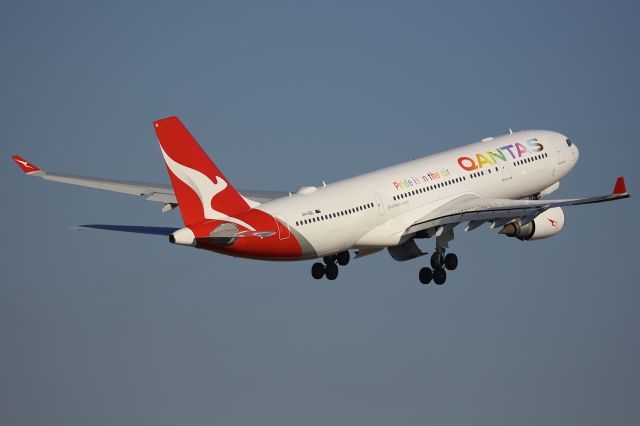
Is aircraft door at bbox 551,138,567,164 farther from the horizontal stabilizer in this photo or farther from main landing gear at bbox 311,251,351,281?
the horizontal stabilizer

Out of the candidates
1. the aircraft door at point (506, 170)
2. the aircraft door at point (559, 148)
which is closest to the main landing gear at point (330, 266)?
the aircraft door at point (506, 170)

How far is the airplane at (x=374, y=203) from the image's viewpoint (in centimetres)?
7025

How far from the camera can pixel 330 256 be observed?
8106 cm

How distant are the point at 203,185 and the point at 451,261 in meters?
15.7

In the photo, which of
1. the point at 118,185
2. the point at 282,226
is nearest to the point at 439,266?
the point at 282,226

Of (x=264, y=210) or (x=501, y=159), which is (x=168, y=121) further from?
(x=501, y=159)

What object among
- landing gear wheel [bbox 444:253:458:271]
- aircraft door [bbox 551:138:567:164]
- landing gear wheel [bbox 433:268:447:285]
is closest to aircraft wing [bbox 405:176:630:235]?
landing gear wheel [bbox 444:253:458:271]

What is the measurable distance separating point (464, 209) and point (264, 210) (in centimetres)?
1168

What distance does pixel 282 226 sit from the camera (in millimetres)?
72000

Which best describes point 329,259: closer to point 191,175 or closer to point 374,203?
point 374,203

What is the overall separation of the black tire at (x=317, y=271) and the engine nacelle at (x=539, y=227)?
994cm

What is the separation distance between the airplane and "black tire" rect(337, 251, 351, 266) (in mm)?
70

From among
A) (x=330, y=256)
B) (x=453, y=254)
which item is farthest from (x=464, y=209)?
(x=330, y=256)

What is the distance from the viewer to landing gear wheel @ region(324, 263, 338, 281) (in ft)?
266
